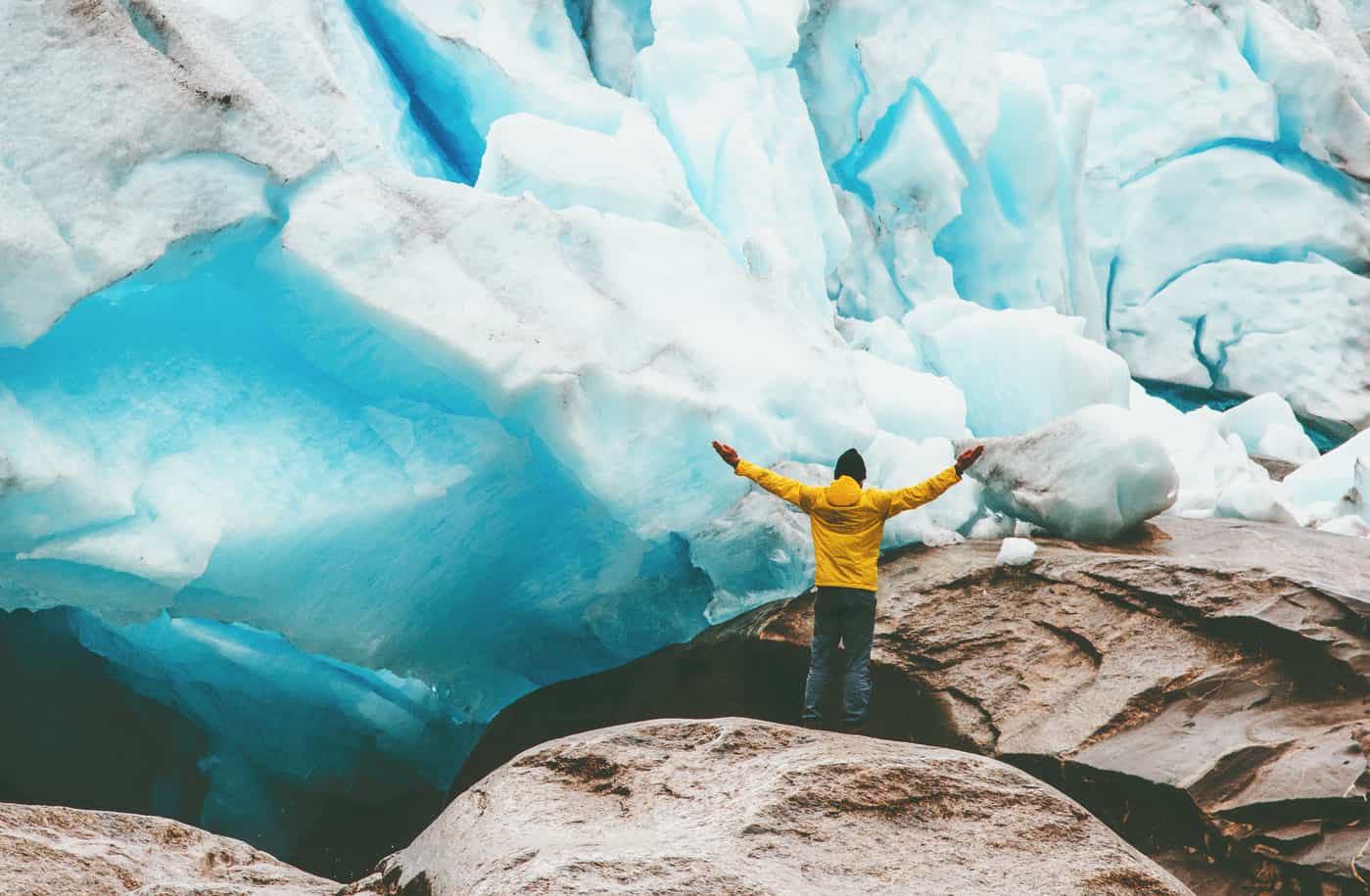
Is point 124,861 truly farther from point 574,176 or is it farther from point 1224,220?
A: point 1224,220

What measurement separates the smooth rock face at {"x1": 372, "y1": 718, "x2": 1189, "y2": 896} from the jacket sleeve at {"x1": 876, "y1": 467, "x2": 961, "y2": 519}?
0.87 m

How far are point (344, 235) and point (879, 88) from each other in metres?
4.63

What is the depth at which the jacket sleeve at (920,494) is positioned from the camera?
11.6ft

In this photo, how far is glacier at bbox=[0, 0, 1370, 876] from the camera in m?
3.81

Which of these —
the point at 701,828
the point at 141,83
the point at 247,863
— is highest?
the point at 141,83

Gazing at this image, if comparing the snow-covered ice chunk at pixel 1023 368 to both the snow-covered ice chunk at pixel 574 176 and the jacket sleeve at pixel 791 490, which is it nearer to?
the snow-covered ice chunk at pixel 574 176

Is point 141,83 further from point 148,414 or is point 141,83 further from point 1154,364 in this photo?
point 1154,364

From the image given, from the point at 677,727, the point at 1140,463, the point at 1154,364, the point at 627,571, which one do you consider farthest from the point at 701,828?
the point at 1154,364

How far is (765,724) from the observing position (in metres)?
2.94

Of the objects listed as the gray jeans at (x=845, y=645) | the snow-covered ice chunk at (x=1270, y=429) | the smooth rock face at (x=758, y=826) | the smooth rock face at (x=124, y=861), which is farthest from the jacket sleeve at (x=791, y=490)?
the snow-covered ice chunk at (x=1270, y=429)

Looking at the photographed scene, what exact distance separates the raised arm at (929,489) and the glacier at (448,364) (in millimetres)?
941

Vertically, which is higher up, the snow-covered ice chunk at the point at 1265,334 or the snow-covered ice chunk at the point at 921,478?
the snow-covered ice chunk at the point at 921,478

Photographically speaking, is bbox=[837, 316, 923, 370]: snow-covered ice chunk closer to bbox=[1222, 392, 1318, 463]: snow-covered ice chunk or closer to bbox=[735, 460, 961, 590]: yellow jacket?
A: bbox=[1222, 392, 1318, 463]: snow-covered ice chunk

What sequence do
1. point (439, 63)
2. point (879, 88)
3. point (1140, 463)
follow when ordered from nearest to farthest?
point (1140, 463) → point (439, 63) → point (879, 88)
